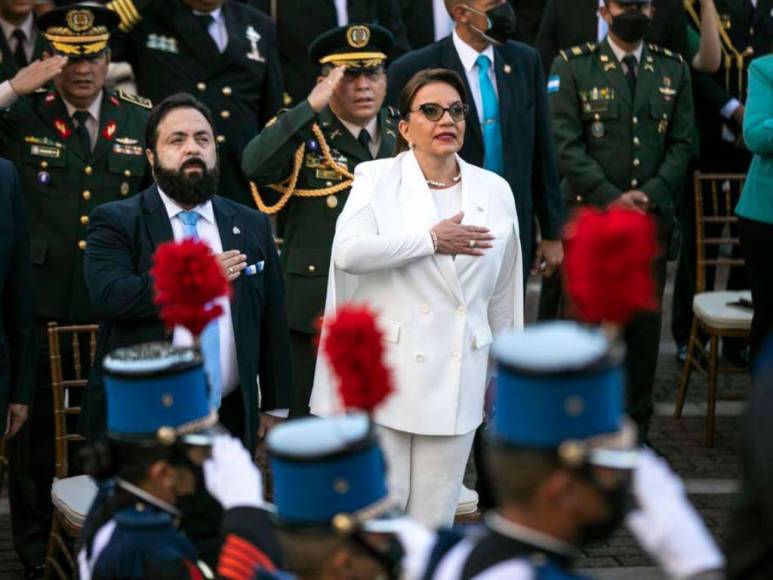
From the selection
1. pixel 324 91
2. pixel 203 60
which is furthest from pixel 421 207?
pixel 203 60

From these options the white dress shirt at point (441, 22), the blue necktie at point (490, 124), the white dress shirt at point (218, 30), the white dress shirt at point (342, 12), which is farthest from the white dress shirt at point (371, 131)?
the white dress shirt at point (441, 22)

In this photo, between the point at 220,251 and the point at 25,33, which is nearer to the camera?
the point at 220,251

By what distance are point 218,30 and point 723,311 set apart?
2.98 m

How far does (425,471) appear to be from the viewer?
543cm

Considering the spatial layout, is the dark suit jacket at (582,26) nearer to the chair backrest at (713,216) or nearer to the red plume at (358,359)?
the chair backrest at (713,216)

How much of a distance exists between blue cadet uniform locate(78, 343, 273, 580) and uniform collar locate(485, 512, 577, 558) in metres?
0.81

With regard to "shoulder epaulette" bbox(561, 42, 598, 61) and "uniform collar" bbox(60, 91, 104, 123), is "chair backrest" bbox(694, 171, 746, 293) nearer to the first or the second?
"shoulder epaulette" bbox(561, 42, 598, 61)

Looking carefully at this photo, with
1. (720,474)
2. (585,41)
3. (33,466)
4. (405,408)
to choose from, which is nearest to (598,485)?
(405,408)

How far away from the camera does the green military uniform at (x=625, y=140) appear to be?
753 cm

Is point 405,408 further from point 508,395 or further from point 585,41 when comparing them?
point 585,41

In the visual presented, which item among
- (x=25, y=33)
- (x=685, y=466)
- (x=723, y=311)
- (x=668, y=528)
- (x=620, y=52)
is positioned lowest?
(x=685, y=466)

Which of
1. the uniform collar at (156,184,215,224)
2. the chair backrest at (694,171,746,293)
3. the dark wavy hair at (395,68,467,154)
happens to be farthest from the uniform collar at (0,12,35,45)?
the chair backrest at (694,171,746,293)

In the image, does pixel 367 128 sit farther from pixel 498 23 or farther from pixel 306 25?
pixel 306 25

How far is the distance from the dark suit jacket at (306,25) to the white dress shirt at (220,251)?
256 centimetres
